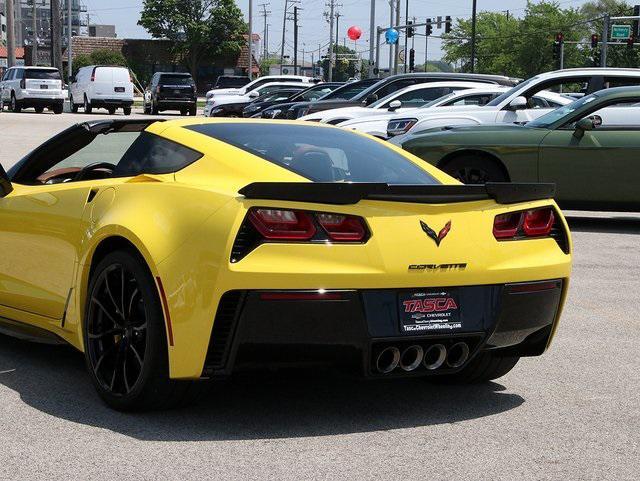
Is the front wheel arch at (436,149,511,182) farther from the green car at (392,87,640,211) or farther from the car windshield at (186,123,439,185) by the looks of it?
the car windshield at (186,123,439,185)

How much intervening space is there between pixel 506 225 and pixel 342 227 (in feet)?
2.75

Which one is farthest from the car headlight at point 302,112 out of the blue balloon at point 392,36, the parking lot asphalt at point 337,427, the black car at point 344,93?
the blue balloon at point 392,36

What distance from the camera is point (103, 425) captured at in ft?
16.8

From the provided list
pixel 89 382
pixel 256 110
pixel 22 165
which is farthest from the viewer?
pixel 256 110

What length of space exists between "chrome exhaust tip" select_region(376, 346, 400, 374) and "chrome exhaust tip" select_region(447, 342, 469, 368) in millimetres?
268

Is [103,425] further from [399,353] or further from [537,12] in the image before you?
[537,12]

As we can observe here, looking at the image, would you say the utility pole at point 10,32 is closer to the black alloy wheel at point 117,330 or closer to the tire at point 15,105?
the tire at point 15,105

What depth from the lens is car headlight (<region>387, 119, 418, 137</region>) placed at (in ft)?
59.1

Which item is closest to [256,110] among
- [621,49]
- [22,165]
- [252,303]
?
[22,165]

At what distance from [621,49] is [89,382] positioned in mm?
115596

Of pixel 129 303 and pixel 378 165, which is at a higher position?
pixel 378 165

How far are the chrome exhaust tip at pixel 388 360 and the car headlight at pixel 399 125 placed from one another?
1298 cm

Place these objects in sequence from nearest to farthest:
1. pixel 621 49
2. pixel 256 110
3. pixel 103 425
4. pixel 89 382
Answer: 1. pixel 103 425
2. pixel 89 382
3. pixel 256 110
4. pixel 621 49

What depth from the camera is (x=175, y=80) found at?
51.9m
